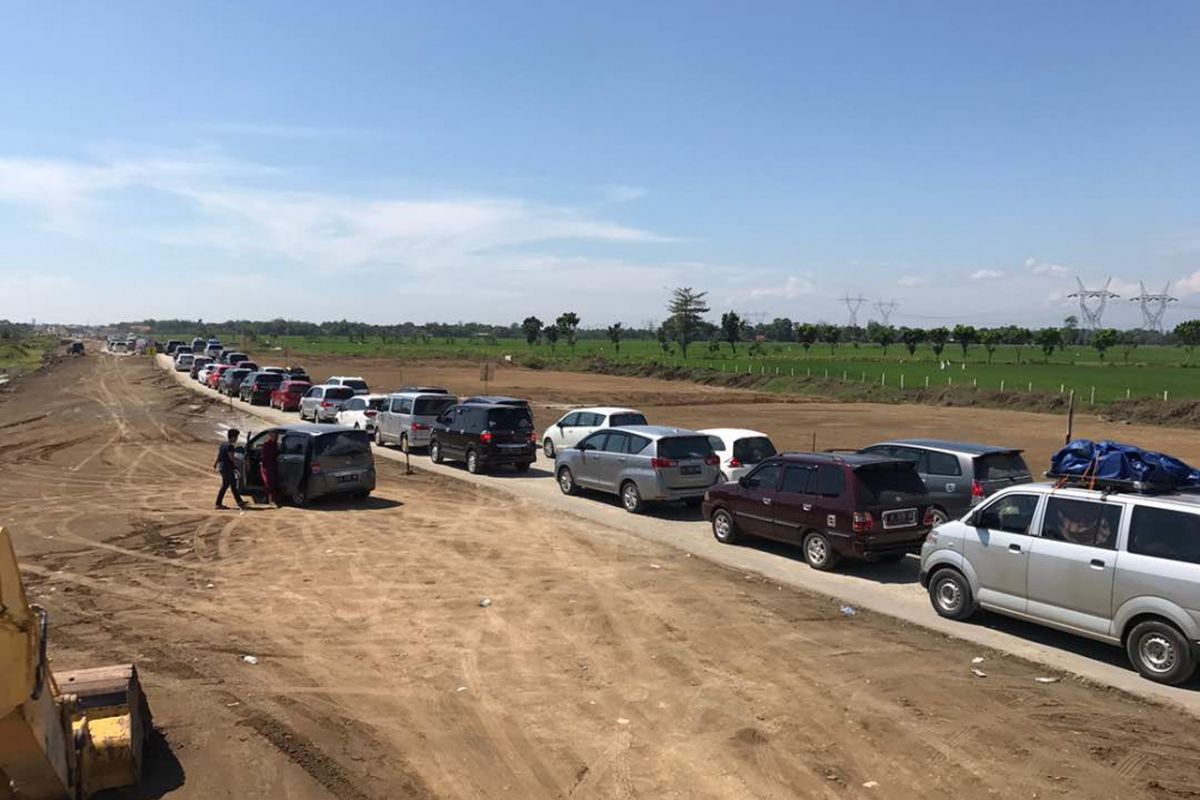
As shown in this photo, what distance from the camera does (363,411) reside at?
2877 centimetres

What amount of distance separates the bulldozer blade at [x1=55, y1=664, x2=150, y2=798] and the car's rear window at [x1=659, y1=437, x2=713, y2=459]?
439 inches

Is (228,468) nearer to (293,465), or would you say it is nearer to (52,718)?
(293,465)

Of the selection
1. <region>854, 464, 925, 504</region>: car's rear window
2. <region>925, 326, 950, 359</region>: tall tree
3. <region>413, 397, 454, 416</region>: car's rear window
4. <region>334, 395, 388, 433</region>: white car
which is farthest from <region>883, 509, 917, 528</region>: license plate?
<region>925, 326, 950, 359</region>: tall tree

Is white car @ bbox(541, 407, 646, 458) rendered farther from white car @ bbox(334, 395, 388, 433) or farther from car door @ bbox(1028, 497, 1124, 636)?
car door @ bbox(1028, 497, 1124, 636)

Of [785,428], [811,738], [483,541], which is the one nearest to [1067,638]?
[811,738]

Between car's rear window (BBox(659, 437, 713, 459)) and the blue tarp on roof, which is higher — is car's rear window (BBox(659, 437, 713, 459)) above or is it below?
below

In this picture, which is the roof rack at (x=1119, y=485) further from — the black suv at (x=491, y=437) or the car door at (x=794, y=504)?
the black suv at (x=491, y=437)

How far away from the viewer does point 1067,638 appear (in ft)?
30.8

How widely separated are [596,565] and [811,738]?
19.2 feet

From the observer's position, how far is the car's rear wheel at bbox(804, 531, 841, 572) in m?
12.1

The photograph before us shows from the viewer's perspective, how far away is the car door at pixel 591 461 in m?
17.7

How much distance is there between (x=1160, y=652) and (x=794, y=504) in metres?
5.33

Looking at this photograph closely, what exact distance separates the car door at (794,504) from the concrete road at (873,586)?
1.59ft

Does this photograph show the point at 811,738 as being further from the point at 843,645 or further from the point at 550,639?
the point at 550,639
